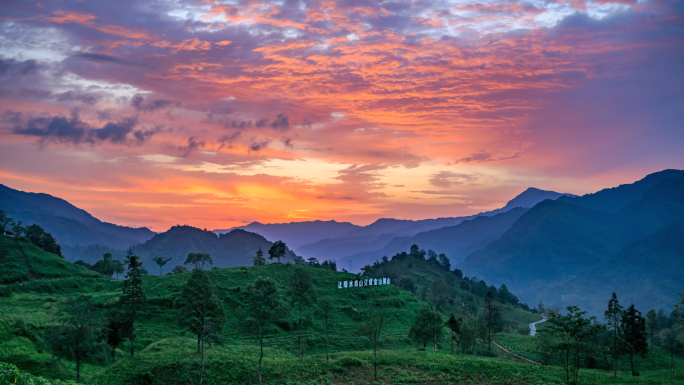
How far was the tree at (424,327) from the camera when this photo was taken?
6950 centimetres

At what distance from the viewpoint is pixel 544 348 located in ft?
225

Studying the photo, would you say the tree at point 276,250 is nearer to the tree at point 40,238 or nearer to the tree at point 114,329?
the tree at point 114,329

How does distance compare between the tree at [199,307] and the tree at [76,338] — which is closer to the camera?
the tree at [76,338]

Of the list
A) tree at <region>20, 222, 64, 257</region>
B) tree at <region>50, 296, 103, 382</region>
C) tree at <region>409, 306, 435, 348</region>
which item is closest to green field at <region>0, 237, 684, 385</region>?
tree at <region>409, 306, 435, 348</region>

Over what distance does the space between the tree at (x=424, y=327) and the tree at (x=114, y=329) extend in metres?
46.5

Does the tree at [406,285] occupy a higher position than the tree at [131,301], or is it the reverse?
the tree at [131,301]

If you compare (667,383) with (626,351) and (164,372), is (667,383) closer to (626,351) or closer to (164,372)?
(626,351)

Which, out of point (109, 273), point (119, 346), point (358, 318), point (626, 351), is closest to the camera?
point (119, 346)

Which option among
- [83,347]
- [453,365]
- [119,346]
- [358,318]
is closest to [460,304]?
[358,318]

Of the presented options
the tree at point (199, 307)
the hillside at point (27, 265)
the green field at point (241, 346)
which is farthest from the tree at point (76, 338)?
the hillside at point (27, 265)

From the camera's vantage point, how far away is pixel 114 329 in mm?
48875

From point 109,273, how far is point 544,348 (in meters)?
135

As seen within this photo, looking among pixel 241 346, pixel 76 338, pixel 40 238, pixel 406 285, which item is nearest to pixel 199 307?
pixel 241 346

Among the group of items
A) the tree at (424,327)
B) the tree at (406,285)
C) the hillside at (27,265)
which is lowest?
the tree at (406,285)
